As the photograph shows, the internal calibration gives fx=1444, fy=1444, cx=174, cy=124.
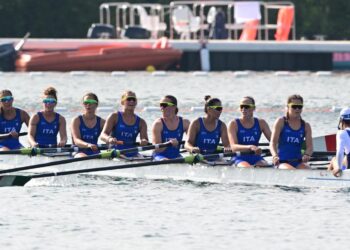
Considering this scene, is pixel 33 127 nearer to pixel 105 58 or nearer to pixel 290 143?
pixel 290 143

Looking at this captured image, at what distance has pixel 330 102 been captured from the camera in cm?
4309

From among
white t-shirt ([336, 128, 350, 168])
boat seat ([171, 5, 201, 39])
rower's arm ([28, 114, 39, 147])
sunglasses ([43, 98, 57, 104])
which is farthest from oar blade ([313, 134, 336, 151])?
boat seat ([171, 5, 201, 39])

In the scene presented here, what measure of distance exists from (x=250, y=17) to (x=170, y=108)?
1143 inches

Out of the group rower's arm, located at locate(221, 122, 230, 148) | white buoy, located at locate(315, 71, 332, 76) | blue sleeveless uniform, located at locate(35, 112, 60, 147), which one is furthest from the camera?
white buoy, located at locate(315, 71, 332, 76)

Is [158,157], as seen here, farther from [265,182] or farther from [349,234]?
[349,234]

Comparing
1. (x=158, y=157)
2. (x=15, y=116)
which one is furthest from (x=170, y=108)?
(x=15, y=116)

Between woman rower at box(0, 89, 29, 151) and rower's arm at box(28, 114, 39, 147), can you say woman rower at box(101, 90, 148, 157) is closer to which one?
rower's arm at box(28, 114, 39, 147)

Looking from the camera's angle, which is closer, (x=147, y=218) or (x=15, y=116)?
(x=147, y=218)

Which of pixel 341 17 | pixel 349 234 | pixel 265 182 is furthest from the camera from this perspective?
pixel 341 17

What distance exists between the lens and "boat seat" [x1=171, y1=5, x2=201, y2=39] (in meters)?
53.5

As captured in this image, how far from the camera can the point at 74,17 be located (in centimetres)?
6362

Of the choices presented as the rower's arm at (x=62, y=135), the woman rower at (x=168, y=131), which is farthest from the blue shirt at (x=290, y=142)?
the rower's arm at (x=62, y=135)

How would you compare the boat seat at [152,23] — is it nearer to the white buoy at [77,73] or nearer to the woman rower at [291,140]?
the white buoy at [77,73]

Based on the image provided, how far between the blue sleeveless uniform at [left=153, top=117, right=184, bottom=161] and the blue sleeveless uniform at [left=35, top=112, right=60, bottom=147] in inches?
80.6
